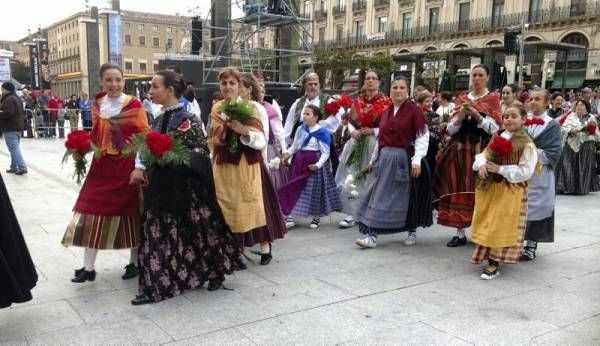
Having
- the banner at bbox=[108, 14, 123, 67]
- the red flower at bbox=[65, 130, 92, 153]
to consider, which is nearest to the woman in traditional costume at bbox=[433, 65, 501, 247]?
the red flower at bbox=[65, 130, 92, 153]

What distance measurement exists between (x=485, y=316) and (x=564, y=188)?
6680mm

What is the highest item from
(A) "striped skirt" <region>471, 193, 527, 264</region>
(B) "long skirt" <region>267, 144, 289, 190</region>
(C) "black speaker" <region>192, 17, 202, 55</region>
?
(C) "black speaker" <region>192, 17, 202, 55</region>

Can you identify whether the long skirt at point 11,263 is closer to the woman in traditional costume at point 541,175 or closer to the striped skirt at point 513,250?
the striped skirt at point 513,250

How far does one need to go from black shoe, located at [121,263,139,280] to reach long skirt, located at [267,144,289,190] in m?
2.04

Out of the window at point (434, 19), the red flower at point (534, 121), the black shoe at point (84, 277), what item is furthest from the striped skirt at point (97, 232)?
the window at point (434, 19)

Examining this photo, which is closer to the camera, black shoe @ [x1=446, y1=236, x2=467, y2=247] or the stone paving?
the stone paving

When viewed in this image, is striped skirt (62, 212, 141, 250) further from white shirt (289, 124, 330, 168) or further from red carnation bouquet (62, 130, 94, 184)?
white shirt (289, 124, 330, 168)

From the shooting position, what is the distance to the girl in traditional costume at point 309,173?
6.18 m

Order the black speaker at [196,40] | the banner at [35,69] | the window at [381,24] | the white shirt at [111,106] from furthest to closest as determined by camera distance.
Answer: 1. the window at [381,24]
2. the banner at [35,69]
3. the black speaker at [196,40]
4. the white shirt at [111,106]

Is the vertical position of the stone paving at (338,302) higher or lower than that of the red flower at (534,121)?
lower

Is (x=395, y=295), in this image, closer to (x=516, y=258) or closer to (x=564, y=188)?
(x=516, y=258)

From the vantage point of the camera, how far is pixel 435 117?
22.0 ft

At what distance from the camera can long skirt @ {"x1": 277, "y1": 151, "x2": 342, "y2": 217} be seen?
6.20 meters

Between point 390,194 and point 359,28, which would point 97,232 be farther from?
point 359,28
